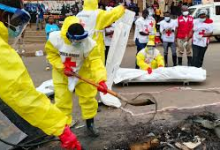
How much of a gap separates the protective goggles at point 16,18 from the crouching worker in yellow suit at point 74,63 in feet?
5.42

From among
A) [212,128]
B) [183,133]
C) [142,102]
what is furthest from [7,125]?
[212,128]

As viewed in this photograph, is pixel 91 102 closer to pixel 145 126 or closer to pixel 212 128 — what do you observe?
pixel 145 126

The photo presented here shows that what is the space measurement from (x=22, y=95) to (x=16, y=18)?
24.5 inches

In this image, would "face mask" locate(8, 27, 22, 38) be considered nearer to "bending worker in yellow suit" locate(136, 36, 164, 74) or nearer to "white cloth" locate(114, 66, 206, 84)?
"white cloth" locate(114, 66, 206, 84)

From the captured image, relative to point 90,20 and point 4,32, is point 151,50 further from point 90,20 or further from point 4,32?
point 4,32

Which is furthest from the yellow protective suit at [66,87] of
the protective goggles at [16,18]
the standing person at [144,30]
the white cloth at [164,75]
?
the standing person at [144,30]

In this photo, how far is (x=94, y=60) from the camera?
16.1 feet

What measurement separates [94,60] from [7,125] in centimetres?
127

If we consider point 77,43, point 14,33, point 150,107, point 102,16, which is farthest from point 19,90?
point 102,16

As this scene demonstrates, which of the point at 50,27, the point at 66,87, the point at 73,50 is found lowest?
the point at 50,27

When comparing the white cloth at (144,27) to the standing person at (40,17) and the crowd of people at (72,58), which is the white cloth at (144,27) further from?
the standing person at (40,17)

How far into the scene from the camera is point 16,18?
289 cm

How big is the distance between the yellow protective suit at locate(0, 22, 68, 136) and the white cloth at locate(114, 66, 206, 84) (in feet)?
18.8

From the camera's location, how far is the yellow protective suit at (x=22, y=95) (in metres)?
2.51
